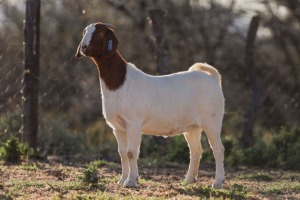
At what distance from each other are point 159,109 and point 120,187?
1018mm

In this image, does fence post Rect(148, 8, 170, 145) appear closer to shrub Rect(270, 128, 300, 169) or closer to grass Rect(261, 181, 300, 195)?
shrub Rect(270, 128, 300, 169)

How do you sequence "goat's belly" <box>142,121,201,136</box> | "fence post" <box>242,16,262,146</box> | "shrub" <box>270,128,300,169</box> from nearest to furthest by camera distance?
"goat's belly" <box>142,121,201,136</box> < "shrub" <box>270,128,300,169</box> < "fence post" <box>242,16,262,146</box>

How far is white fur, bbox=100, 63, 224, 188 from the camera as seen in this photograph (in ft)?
28.5

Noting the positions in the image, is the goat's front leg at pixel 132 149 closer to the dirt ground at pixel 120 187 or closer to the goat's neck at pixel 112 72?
the dirt ground at pixel 120 187

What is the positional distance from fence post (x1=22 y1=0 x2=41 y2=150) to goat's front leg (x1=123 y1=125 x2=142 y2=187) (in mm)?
4293

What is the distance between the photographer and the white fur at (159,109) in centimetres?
867

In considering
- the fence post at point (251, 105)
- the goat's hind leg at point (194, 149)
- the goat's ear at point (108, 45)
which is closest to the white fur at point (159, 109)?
the goat's hind leg at point (194, 149)

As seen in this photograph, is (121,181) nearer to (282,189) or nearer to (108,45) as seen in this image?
(108,45)

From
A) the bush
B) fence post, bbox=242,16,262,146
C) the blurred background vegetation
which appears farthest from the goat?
fence post, bbox=242,16,262,146

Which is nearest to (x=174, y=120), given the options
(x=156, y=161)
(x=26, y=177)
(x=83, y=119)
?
(x=26, y=177)

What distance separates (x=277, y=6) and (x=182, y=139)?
9.92m

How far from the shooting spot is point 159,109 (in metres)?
8.85

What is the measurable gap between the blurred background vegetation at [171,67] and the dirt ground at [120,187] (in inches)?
78.2

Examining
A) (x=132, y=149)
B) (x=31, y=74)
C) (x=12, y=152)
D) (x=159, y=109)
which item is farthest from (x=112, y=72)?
(x=31, y=74)
